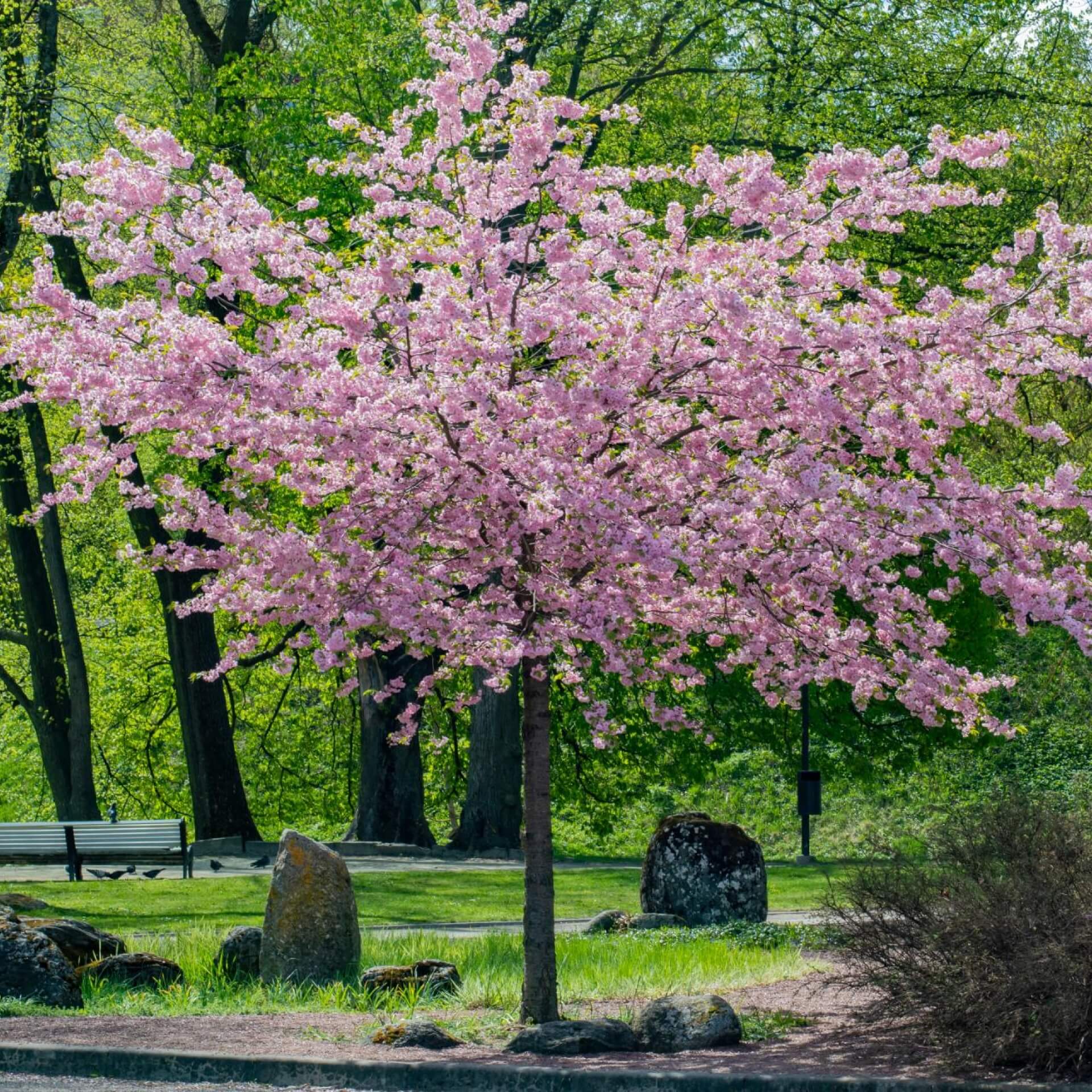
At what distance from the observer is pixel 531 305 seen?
34.0ft

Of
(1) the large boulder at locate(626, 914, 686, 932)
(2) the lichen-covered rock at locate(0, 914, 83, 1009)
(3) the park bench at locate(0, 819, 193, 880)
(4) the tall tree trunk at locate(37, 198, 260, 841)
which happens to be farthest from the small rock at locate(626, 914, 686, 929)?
(4) the tall tree trunk at locate(37, 198, 260, 841)

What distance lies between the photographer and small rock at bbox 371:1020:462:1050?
393 inches

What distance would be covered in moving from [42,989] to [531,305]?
5645mm

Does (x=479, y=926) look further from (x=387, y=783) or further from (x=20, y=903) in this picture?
(x=387, y=783)

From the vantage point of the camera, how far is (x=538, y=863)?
11000 millimetres

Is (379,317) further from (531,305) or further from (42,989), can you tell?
(42,989)

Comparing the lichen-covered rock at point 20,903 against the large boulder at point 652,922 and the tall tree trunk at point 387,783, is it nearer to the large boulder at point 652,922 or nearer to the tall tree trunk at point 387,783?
the large boulder at point 652,922

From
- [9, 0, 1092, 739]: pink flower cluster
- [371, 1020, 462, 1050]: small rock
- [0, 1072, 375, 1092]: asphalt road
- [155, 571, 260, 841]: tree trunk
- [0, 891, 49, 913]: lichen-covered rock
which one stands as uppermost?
[9, 0, 1092, 739]: pink flower cluster

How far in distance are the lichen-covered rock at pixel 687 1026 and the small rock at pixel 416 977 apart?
224 cm

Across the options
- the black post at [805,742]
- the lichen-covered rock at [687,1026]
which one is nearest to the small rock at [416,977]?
the lichen-covered rock at [687,1026]

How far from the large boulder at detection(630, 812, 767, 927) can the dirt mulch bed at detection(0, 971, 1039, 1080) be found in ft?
17.0

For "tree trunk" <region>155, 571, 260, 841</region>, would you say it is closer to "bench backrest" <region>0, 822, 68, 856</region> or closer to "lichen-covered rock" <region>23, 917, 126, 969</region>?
"bench backrest" <region>0, 822, 68, 856</region>

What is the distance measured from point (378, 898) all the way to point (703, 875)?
3962 millimetres

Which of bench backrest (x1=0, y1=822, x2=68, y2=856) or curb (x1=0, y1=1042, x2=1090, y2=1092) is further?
bench backrest (x1=0, y1=822, x2=68, y2=856)
